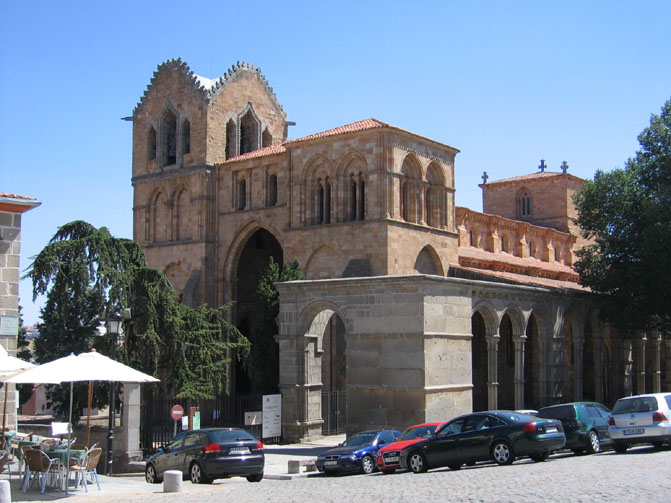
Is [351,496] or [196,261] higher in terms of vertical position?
[196,261]

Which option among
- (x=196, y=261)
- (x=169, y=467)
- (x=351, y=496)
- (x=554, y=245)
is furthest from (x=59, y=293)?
(x=554, y=245)

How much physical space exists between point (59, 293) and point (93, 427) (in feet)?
24.0

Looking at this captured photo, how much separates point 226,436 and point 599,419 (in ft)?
31.0

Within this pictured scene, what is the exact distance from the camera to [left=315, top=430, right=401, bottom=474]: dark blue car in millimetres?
20281

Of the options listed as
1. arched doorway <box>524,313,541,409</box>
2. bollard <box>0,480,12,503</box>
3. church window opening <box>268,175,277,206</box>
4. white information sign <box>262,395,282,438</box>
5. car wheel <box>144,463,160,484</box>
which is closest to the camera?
bollard <box>0,480,12,503</box>

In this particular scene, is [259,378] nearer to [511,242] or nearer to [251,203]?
[251,203]

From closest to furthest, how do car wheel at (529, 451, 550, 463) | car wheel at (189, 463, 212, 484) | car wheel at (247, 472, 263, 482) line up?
car wheel at (189, 463, 212, 484), car wheel at (529, 451, 550, 463), car wheel at (247, 472, 263, 482)

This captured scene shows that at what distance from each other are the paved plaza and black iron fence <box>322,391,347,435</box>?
11632mm

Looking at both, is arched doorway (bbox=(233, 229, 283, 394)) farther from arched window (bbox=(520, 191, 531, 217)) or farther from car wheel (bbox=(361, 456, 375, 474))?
arched window (bbox=(520, 191, 531, 217))

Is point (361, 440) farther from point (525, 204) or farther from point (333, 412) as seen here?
point (525, 204)

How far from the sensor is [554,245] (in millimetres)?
57375

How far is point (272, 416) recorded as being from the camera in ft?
93.5

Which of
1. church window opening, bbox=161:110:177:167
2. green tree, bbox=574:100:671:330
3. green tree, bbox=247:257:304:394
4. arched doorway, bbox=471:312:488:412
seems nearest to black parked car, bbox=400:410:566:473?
green tree, bbox=247:257:304:394

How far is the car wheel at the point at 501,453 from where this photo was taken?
58.7 feet
